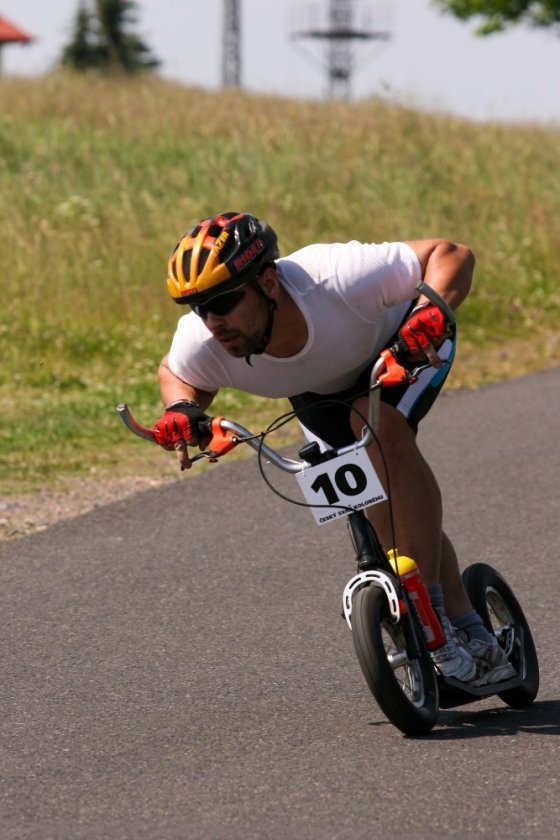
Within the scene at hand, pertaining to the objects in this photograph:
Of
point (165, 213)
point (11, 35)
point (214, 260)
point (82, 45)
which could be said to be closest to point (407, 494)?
point (214, 260)

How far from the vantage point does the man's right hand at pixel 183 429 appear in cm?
429

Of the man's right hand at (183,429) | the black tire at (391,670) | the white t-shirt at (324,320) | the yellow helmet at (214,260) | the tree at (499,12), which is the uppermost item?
the yellow helmet at (214,260)

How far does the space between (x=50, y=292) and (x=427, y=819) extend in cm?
1021

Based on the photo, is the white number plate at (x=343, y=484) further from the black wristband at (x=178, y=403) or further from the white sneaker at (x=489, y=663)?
the white sneaker at (x=489, y=663)

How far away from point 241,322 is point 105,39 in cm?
6607

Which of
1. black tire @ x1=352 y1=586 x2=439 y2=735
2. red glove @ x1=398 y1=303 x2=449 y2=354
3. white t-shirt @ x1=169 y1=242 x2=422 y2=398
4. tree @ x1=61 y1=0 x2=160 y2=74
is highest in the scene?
red glove @ x1=398 y1=303 x2=449 y2=354

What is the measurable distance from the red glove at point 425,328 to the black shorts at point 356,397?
536 mm

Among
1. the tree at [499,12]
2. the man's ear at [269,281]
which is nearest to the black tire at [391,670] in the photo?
the man's ear at [269,281]

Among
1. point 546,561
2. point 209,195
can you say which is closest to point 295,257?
point 546,561

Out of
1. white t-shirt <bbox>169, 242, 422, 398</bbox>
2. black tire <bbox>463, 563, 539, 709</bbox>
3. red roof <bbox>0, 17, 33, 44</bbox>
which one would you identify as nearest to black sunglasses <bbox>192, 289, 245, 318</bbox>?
white t-shirt <bbox>169, 242, 422, 398</bbox>

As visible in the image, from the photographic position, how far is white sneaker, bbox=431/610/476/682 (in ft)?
15.4

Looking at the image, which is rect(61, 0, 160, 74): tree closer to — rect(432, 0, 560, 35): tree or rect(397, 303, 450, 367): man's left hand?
rect(432, 0, 560, 35): tree

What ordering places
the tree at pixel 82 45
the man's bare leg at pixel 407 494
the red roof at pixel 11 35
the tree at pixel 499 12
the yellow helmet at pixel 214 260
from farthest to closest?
the tree at pixel 82 45 < the red roof at pixel 11 35 < the tree at pixel 499 12 < the man's bare leg at pixel 407 494 < the yellow helmet at pixel 214 260

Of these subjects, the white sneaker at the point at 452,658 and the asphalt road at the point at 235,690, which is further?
the white sneaker at the point at 452,658
